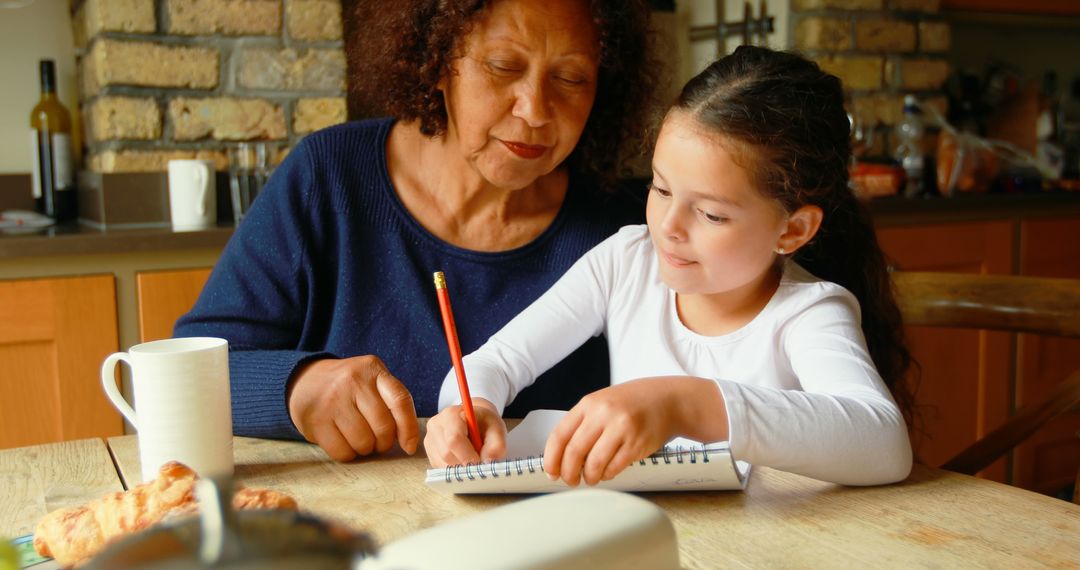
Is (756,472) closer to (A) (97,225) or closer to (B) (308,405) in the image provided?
(B) (308,405)

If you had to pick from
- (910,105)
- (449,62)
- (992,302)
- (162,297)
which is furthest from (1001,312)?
(910,105)

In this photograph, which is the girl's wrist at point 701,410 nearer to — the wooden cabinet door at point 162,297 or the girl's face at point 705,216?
the girl's face at point 705,216

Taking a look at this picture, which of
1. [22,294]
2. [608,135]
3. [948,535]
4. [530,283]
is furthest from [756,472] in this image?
[22,294]

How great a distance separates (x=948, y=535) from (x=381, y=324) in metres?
0.80

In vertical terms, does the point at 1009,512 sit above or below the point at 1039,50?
below

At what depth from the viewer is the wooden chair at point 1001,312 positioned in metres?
1.08

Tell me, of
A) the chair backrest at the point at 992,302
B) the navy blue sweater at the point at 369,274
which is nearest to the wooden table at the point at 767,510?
the navy blue sweater at the point at 369,274

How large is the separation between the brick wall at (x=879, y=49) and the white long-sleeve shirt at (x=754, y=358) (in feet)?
6.20

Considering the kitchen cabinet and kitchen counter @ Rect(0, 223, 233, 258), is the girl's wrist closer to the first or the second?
kitchen counter @ Rect(0, 223, 233, 258)

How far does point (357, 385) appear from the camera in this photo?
88 cm

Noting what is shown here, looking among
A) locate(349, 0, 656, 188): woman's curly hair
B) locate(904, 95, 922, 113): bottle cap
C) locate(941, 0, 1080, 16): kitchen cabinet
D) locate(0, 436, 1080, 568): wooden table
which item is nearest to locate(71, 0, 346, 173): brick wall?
locate(349, 0, 656, 188): woman's curly hair

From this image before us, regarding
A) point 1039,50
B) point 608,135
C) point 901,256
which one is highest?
point 1039,50

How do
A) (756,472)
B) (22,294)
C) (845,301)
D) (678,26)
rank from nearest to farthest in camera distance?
(756,472)
(845,301)
(22,294)
(678,26)

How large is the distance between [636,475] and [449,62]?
0.71 metres
